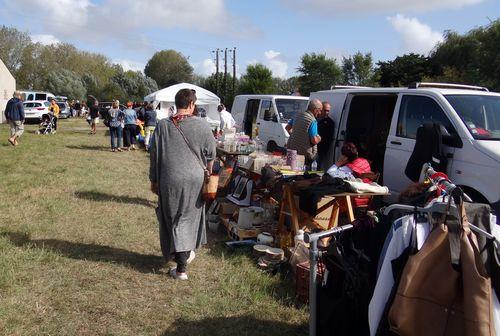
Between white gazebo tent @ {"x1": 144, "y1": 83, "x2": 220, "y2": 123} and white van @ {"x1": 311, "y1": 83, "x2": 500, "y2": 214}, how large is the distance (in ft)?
46.4

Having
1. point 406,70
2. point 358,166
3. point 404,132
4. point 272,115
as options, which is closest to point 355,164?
point 358,166

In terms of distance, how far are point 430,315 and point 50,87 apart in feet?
227

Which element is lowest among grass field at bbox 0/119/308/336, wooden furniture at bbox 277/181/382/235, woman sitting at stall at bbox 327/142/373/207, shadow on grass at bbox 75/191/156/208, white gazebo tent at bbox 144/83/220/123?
grass field at bbox 0/119/308/336

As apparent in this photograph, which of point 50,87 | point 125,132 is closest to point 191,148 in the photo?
point 125,132

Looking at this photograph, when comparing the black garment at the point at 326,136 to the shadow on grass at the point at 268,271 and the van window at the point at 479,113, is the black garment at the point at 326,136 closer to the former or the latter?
the van window at the point at 479,113

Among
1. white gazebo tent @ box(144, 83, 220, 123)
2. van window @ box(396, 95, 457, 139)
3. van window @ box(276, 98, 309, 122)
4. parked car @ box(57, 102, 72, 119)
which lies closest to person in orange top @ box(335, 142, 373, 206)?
van window @ box(396, 95, 457, 139)

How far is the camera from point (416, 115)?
19.6ft

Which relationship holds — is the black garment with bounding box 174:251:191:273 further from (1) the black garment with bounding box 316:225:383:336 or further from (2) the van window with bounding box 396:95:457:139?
(2) the van window with bounding box 396:95:457:139

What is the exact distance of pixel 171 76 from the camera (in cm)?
8931

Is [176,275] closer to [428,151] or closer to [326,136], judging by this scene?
[428,151]

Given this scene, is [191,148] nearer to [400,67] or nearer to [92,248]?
[92,248]

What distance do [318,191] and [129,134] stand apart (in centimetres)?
1188

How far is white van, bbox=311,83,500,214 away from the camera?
4.92 metres

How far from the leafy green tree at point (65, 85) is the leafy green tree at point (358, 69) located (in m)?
38.0
